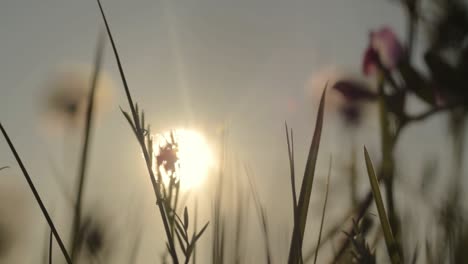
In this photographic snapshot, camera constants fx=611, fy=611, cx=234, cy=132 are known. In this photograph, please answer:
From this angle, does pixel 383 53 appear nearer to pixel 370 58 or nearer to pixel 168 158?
pixel 370 58

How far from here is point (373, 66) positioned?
667 mm

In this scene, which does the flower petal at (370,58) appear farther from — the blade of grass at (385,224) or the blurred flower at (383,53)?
the blade of grass at (385,224)

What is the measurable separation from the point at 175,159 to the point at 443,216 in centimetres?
35

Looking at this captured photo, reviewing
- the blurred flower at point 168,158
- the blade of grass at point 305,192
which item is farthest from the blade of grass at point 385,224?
the blurred flower at point 168,158

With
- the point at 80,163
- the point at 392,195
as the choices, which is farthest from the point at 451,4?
the point at 80,163

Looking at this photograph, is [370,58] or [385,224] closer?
[385,224]

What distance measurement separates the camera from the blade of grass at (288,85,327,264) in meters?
Answer: 0.49

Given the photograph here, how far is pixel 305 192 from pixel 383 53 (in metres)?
0.22

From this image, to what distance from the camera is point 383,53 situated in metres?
0.66

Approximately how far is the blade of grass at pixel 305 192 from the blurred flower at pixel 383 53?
128 mm

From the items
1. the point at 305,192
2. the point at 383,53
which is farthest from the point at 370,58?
the point at 305,192

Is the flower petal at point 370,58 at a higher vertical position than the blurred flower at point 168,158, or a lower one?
higher

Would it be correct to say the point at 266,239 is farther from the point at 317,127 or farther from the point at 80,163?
the point at 80,163

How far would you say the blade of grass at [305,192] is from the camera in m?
0.49
